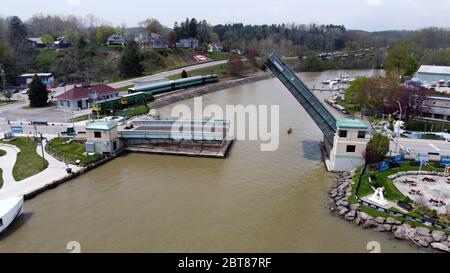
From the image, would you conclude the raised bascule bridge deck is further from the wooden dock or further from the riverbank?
the riverbank

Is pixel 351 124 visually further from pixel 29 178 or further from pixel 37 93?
pixel 37 93

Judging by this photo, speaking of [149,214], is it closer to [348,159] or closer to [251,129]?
[348,159]

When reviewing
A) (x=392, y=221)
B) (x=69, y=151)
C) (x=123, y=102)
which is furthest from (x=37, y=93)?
(x=392, y=221)

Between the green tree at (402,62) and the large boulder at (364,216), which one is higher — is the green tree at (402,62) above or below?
above

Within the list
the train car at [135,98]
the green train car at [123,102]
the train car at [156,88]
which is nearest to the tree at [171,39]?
the train car at [156,88]

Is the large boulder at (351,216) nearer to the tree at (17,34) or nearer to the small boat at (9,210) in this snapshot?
the small boat at (9,210)

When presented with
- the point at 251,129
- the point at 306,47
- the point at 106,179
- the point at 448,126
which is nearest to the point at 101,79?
the point at 251,129
